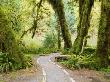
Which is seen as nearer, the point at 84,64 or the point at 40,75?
the point at 40,75

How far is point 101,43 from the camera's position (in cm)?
2428

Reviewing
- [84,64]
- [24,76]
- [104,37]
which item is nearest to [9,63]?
[24,76]

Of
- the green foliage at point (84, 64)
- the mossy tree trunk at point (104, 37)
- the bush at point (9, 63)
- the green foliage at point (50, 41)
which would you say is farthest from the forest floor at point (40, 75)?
the green foliage at point (50, 41)

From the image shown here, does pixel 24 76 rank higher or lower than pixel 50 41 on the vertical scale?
lower

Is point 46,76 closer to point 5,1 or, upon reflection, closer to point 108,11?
point 108,11

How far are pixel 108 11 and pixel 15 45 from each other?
752 cm

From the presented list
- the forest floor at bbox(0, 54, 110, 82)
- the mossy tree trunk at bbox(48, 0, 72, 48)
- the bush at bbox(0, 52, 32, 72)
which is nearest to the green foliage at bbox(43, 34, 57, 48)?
the mossy tree trunk at bbox(48, 0, 72, 48)

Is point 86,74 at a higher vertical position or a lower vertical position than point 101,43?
lower

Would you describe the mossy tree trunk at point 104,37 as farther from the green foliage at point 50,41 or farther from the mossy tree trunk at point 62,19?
the green foliage at point 50,41

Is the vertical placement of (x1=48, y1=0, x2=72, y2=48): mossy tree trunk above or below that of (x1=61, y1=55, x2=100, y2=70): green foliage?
above

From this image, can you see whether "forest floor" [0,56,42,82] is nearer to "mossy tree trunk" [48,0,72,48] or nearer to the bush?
the bush

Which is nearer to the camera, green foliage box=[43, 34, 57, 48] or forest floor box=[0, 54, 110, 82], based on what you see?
forest floor box=[0, 54, 110, 82]

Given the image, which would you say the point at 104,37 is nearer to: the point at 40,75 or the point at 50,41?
the point at 40,75

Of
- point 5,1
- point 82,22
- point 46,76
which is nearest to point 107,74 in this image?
point 46,76
